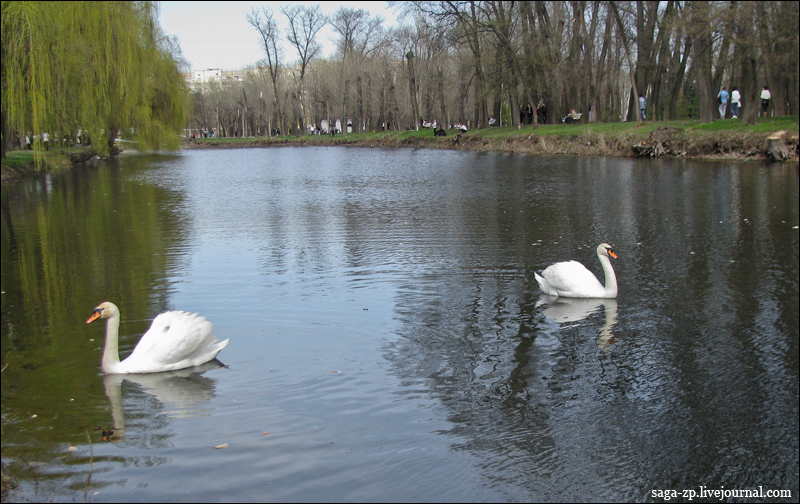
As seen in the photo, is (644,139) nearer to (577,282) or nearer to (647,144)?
(647,144)

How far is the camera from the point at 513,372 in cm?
644

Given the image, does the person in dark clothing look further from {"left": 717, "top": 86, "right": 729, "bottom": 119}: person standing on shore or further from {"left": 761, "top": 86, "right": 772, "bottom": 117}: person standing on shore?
{"left": 761, "top": 86, "right": 772, "bottom": 117}: person standing on shore

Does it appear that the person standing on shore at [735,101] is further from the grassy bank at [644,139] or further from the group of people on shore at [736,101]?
the grassy bank at [644,139]

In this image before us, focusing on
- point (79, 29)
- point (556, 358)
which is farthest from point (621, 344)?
point (79, 29)

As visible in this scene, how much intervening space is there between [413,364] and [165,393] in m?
2.30

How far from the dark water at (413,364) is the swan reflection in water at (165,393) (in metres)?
0.03

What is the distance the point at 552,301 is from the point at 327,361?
3418 millimetres

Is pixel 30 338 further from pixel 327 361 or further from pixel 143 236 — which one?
pixel 143 236

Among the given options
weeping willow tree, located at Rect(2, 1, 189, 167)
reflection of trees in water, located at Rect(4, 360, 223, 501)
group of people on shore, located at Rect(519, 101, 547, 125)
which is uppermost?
group of people on shore, located at Rect(519, 101, 547, 125)

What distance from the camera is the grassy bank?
26688 mm

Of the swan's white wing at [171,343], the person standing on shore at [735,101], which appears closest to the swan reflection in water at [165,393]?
the swan's white wing at [171,343]

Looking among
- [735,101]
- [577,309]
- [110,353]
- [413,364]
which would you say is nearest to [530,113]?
[735,101]

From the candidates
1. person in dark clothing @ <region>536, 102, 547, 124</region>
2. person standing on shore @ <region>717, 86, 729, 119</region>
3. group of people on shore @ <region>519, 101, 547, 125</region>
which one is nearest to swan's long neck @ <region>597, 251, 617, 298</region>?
person standing on shore @ <region>717, 86, 729, 119</region>

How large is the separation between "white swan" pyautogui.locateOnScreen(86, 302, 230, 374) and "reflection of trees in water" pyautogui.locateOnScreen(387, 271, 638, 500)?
1889mm
